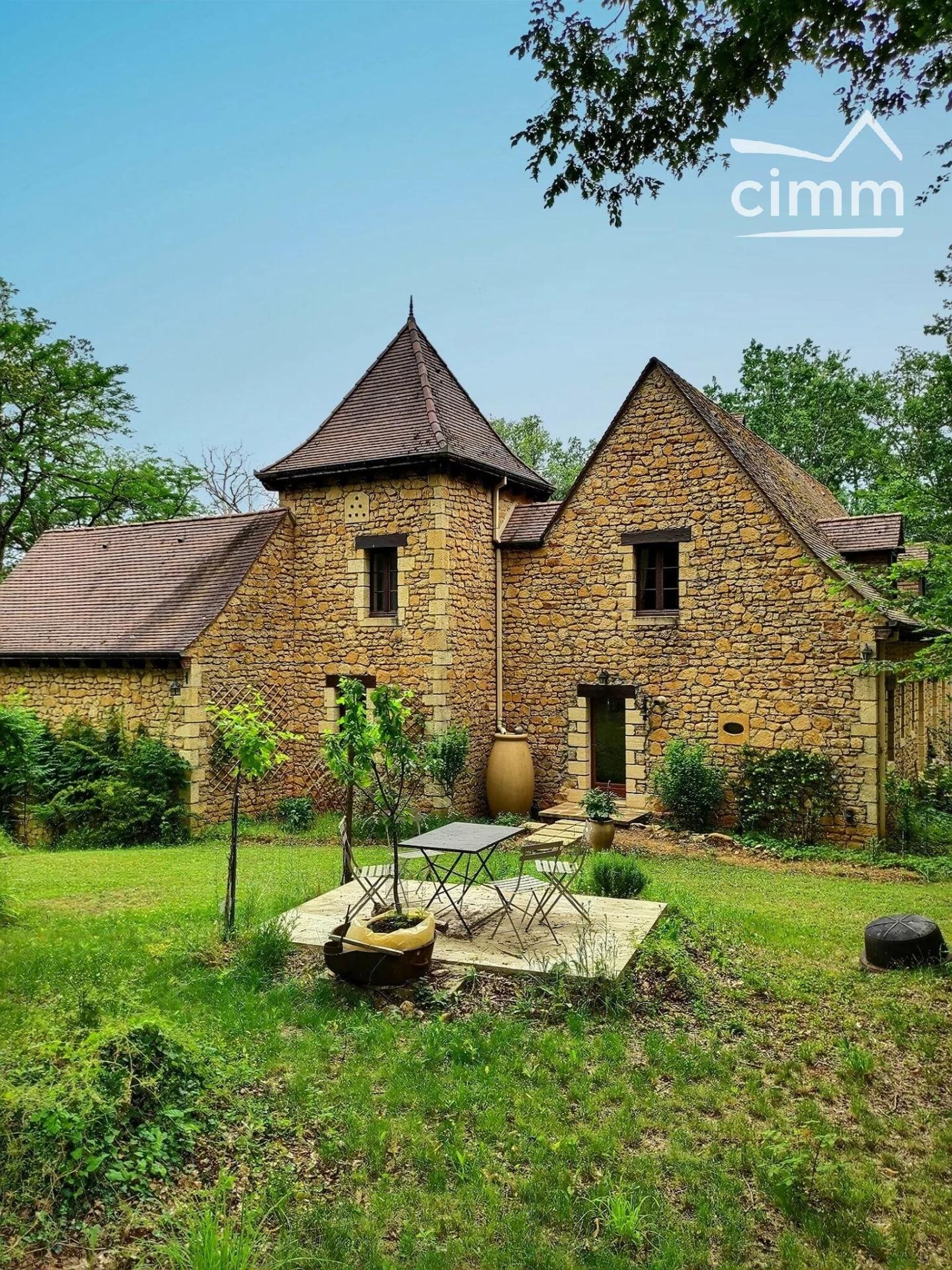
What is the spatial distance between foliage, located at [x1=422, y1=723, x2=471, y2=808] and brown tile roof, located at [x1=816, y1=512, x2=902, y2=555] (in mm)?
7199

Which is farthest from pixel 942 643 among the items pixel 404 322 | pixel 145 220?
pixel 145 220

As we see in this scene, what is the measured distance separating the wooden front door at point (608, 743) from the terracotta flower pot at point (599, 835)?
260 centimetres

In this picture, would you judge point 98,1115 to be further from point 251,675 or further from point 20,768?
point 20,768

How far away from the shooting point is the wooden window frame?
13312 mm

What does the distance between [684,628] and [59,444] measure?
20.8 m

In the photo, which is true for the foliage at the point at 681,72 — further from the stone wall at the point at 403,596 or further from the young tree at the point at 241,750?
the stone wall at the point at 403,596

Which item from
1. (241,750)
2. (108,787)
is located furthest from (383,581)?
(241,750)

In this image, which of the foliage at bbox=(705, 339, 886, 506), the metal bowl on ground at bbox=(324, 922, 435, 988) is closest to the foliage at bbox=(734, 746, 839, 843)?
the metal bowl on ground at bbox=(324, 922, 435, 988)

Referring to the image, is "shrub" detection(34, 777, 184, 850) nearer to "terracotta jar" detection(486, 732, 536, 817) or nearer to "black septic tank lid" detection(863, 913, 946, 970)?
"terracotta jar" detection(486, 732, 536, 817)

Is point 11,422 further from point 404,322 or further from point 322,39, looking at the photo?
point 322,39

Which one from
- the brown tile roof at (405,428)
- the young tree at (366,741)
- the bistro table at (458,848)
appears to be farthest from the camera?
the brown tile roof at (405,428)

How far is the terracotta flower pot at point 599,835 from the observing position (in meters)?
11.1

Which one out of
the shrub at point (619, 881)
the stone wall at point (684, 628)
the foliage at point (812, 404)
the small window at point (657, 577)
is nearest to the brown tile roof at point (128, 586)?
the stone wall at point (684, 628)

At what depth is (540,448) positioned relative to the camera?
36688mm
